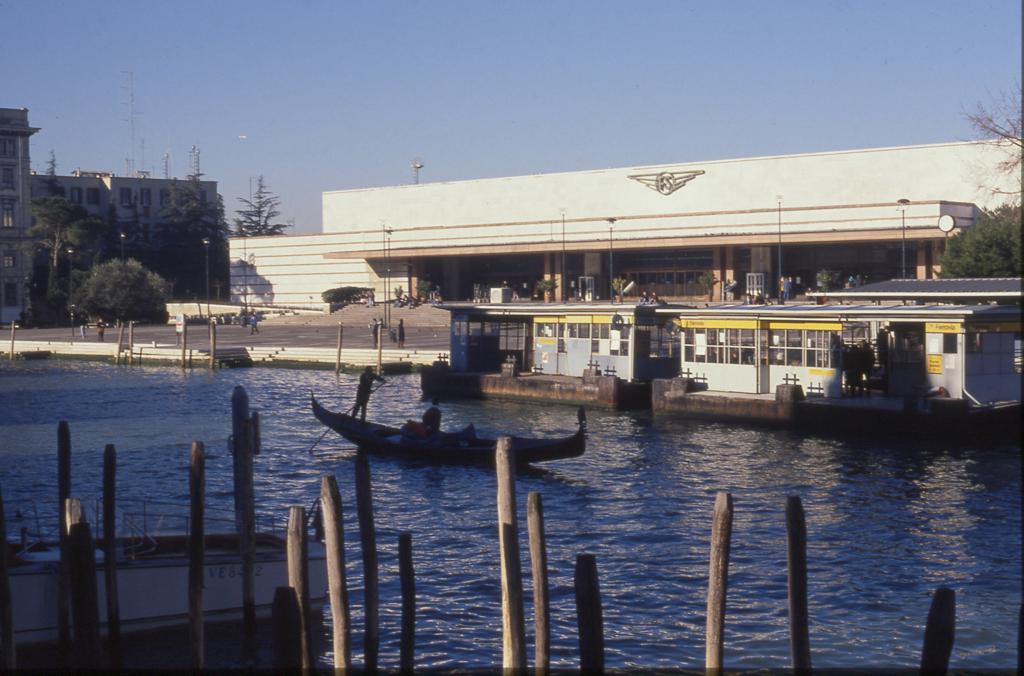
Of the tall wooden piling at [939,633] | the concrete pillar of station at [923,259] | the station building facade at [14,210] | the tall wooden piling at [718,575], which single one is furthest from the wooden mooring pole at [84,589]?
the station building facade at [14,210]

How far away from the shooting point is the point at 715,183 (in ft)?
227

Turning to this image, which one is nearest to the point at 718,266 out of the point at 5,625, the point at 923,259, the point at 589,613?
the point at 923,259

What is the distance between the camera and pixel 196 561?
11.7m

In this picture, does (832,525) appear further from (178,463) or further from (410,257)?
(410,257)

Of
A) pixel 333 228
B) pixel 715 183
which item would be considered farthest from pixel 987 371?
pixel 333 228

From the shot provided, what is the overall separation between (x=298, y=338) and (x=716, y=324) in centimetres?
3407

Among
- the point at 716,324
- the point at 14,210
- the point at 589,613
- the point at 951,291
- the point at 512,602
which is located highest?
the point at 14,210

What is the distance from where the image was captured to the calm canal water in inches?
556

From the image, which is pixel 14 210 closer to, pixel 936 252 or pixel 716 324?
pixel 936 252

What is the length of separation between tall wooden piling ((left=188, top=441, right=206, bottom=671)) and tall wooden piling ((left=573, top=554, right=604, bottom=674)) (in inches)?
151

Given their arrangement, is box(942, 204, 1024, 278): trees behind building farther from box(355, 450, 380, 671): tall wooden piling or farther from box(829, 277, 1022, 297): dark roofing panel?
box(355, 450, 380, 671): tall wooden piling

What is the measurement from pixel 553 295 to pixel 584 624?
64.0 metres

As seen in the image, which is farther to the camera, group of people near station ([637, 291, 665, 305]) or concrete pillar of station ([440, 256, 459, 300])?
concrete pillar of station ([440, 256, 459, 300])

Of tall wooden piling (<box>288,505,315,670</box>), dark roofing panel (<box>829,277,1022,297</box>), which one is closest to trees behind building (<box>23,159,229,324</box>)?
dark roofing panel (<box>829,277,1022,297</box>)
